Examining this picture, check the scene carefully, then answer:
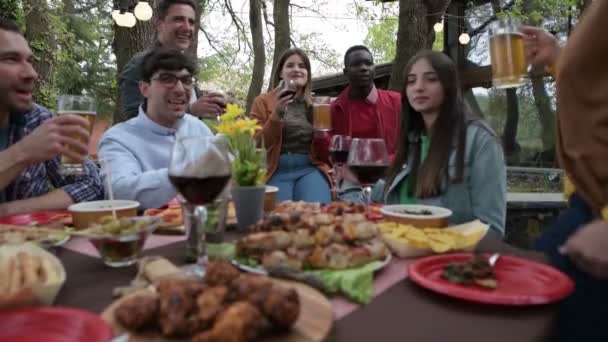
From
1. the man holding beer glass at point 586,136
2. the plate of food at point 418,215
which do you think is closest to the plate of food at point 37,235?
the plate of food at point 418,215

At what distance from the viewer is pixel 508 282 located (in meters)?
1.08

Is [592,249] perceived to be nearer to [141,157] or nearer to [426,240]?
[426,240]

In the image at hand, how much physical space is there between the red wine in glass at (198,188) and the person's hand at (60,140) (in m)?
0.73

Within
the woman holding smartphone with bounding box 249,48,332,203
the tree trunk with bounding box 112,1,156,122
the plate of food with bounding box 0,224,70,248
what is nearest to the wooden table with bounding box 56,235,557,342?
the plate of food with bounding box 0,224,70,248

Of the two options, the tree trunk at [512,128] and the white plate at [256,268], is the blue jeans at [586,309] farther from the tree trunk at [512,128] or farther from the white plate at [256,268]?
the tree trunk at [512,128]

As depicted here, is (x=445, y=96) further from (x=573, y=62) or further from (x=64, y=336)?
(x=64, y=336)

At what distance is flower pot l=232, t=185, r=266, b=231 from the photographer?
5.34 ft

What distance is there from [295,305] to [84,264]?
79cm

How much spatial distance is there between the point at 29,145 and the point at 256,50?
1058 centimetres

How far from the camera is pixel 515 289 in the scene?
40.3 inches

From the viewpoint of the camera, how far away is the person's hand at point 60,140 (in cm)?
174

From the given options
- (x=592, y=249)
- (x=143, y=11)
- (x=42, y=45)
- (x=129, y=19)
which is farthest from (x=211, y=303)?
(x=42, y=45)

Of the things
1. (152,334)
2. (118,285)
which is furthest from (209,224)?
(152,334)

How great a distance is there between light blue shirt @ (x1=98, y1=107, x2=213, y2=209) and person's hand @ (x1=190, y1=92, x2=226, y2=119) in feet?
0.58
